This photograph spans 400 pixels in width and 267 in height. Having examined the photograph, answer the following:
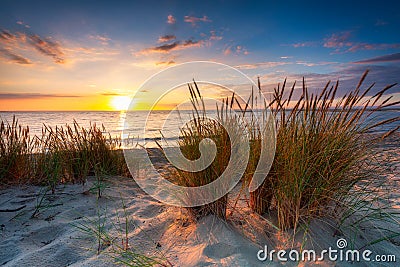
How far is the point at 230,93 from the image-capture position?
7.51 ft

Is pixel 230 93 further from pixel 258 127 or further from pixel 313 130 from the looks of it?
pixel 313 130

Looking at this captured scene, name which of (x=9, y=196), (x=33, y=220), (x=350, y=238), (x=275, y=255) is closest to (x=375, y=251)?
(x=350, y=238)

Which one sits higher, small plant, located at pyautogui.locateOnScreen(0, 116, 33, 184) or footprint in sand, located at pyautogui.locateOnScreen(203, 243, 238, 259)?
small plant, located at pyautogui.locateOnScreen(0, 116, 33, 184)

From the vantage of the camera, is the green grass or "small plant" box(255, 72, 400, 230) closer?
"small plant" box(255, 72, 400, 230)

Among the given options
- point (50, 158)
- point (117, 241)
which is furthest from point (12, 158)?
point (117, 241)

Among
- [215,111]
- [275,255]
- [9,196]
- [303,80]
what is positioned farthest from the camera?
[9,196]

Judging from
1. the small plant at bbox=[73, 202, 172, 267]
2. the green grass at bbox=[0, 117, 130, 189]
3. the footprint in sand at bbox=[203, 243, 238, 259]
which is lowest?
the small plant at bbox=[73, 202, 172, 267]

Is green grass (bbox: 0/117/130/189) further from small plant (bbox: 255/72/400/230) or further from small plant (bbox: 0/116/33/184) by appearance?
small plant (bbox: 255/72/400/230)

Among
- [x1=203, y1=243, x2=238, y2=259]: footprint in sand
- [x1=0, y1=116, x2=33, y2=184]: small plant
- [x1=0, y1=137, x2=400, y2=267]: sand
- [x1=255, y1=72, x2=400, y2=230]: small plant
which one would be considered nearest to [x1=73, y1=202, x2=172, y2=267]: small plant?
[x1=0, y1=137, x2=400, y2=267]: sand

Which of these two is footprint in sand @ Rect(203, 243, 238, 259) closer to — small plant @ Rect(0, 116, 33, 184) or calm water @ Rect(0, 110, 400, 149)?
calm water @ Rect(0, 110, 400, 149)

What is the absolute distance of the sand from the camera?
1.82 metres

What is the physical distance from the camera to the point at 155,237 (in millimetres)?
2143

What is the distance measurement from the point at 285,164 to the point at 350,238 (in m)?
0.74

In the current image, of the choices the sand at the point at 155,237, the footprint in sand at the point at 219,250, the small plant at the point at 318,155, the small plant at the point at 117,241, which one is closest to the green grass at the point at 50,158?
the sand at the point at 155,237
